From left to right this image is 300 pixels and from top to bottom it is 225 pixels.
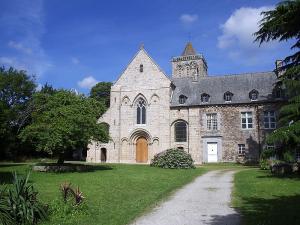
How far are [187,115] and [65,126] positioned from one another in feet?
60.3

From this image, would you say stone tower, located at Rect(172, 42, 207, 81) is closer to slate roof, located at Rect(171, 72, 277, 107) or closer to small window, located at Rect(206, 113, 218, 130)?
slate roof, located at Rect(171, 72, 277, 107)

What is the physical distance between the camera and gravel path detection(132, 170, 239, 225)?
9.72 m

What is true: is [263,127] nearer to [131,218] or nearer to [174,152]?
[174,152]

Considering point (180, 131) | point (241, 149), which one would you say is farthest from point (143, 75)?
point (241, 149)

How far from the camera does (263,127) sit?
1478 inches

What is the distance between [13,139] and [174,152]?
21007mm

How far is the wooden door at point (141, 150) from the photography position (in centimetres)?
4099

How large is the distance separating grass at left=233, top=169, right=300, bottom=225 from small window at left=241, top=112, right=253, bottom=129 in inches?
778

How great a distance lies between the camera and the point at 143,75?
138ft

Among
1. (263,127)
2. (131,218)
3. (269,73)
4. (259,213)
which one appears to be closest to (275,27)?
(259,213)

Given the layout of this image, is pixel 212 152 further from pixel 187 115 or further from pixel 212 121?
pixel 187 115

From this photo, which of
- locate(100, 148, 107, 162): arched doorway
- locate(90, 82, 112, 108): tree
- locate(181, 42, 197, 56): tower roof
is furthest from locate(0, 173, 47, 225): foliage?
locate(181, 42, 197, 56): tower roof

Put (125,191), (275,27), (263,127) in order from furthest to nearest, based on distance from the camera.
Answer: (263,127)
(125,191)
(275,27)

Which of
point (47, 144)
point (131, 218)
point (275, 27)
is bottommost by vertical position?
point (131, 218)
